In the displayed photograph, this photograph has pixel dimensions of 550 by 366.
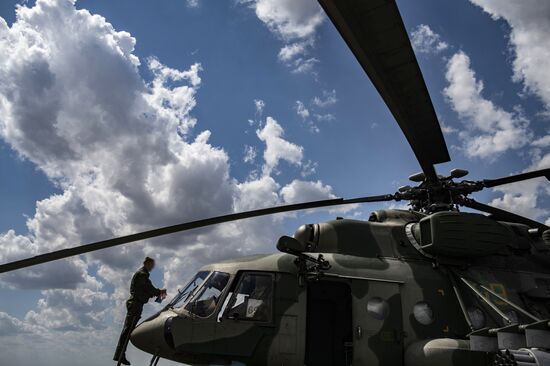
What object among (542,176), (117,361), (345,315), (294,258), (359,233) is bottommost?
(117,361)

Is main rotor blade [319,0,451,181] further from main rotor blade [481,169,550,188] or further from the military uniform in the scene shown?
the military uniform

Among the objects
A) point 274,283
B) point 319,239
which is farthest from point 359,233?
point 274,283

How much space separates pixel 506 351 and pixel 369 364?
7.10 ft

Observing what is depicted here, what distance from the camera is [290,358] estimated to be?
654cm

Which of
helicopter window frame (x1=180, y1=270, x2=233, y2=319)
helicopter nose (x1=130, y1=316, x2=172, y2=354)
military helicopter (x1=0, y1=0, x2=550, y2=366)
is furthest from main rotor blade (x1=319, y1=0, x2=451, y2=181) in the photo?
helicopter nose (x1=130, y1=316, x2=172, y2=354)

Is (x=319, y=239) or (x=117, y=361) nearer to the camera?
(x=117, y=361)

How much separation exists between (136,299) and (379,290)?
4252 millimetres

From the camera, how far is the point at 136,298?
777 cm

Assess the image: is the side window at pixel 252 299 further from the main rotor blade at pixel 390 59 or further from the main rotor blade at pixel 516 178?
the main rotor blade at pixel 516 178

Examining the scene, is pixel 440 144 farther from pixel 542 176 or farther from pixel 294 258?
pixel 294 258

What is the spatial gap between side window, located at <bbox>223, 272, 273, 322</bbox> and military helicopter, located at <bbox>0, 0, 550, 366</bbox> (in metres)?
0.02

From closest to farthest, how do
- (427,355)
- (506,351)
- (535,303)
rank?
(506,351)
(427,355)
(535,303)

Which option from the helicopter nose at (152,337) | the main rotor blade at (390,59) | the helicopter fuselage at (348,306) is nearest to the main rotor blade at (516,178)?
the helicopter fuselage at (348,306)

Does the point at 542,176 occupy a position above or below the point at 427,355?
above
